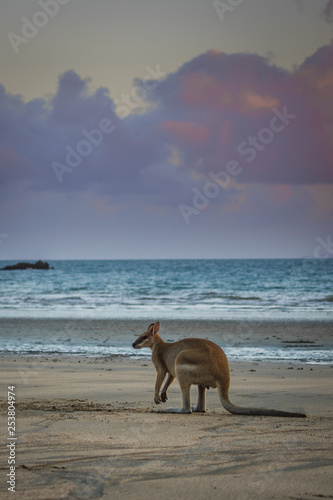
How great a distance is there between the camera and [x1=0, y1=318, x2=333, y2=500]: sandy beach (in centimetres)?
368

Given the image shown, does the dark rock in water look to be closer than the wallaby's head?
No

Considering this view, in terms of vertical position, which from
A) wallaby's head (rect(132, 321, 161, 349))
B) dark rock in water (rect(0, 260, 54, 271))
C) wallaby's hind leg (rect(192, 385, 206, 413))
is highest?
dark rock in water (rect(0, 260, 54, 271))

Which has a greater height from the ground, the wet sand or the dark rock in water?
the dark rock in water

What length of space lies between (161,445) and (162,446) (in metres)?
0.03

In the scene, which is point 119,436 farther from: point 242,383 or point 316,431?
point 242,383

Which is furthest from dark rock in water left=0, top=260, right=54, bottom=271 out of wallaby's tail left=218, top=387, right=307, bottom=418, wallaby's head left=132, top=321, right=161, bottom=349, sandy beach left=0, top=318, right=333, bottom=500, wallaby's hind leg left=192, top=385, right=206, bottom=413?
wallaby's tail left=218, top=387, right=307, bottom=418

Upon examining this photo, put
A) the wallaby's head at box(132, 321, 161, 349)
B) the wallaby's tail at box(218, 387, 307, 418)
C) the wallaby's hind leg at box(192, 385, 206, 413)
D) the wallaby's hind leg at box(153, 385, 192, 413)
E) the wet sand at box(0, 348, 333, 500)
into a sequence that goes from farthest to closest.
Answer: the wallaby's head at box(132, 321, 161, 349), the wallaby's hind leg at box(192, 385, 206, 413), the wallaby's hind leg at box(153, 385, 192, 413), the wallaby's tail at box(218, 387, 307, 418), the wet sand at box(0, 348, 333, 500)

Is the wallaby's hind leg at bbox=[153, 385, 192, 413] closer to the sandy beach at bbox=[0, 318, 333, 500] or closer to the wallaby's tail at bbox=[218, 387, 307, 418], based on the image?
the sandy beach at bbox=[0, 318, 333, 500]

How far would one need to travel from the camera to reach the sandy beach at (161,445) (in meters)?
3.68

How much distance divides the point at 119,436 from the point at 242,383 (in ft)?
11.6

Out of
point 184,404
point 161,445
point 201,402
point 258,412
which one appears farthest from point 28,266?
point 161,445

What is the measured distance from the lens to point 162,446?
459 cm

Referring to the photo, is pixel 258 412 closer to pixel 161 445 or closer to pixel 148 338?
pixel 161 445

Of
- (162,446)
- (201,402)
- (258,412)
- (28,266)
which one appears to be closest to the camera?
(162,446)
